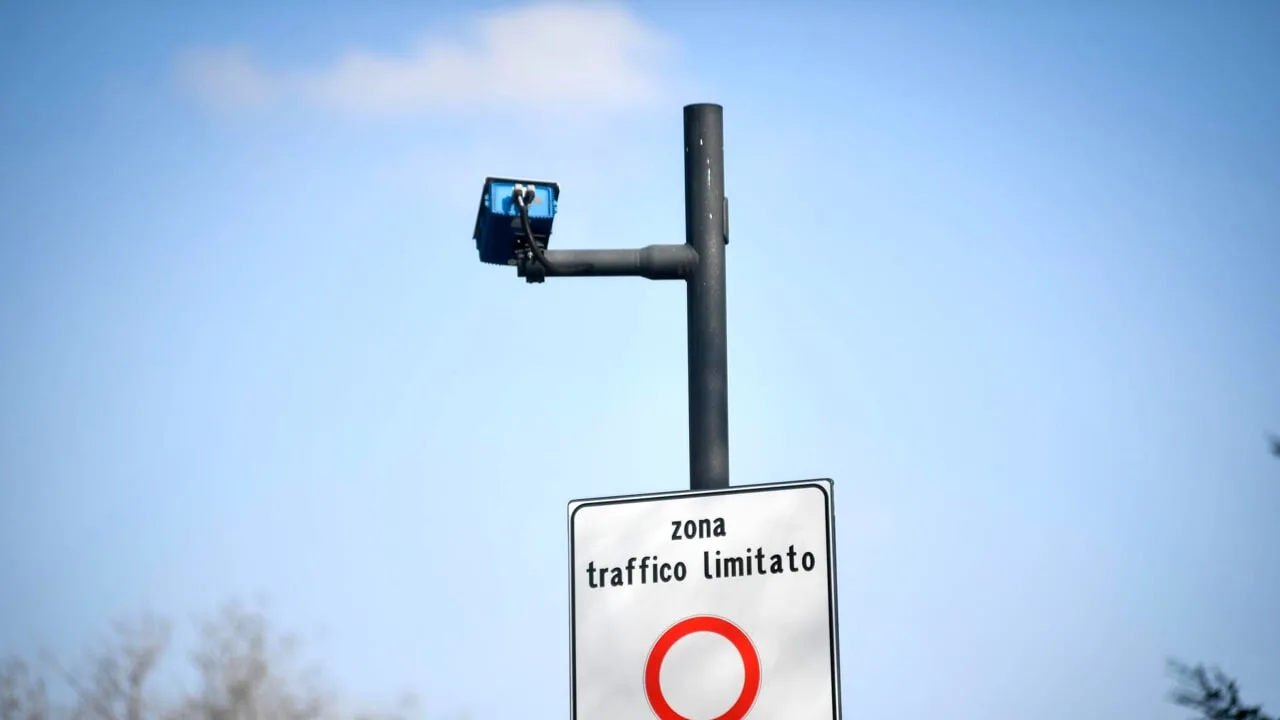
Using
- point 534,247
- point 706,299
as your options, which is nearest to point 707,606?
point 706,299

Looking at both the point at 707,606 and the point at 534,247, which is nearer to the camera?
the point at 707,606

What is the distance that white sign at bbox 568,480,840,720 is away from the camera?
17.5 feet

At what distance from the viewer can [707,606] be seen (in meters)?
5.44

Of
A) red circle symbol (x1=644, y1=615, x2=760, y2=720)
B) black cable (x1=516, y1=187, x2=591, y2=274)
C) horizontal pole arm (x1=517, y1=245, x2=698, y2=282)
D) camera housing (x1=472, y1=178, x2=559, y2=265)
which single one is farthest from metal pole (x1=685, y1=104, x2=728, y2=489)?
red circle symbol (x1=644, y1=615, x2=760, y2=720)

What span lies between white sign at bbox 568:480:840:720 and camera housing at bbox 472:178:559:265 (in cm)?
149

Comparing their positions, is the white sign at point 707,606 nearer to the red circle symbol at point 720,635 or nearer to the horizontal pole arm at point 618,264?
the red circle symbol at point 720,635

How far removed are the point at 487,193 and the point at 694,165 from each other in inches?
34.7

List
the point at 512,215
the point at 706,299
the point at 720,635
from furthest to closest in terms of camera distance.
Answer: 1. the point at 512,215
2. the point at 706,299
3. the point at 720,635

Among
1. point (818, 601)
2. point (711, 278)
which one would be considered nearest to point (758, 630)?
point (818, 601)

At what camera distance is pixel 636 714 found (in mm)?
5336

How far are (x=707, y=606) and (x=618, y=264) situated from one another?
1.71 meters

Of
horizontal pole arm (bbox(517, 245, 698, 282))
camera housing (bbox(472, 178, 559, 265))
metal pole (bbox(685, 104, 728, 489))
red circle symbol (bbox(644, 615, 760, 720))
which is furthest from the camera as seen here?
camera housing (bbox(472, 178, 559, 265))

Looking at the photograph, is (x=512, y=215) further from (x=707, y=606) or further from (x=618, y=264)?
(x=707, y=606)

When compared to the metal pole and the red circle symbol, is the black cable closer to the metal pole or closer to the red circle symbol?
the metal pole
